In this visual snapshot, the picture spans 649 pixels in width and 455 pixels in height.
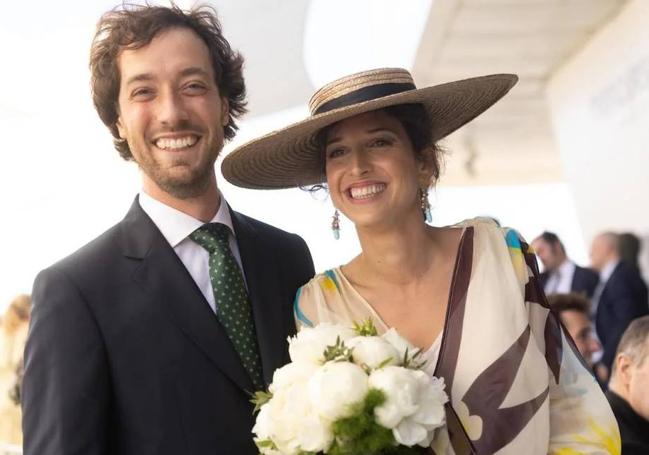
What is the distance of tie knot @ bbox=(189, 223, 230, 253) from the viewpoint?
2316 mm

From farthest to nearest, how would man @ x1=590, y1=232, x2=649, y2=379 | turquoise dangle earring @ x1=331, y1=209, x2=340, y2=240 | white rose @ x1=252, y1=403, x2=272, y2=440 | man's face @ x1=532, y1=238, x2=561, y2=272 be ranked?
man's face @ x1=532, y1=238, x2=561, y2=272 < man @ x1=590, y1=232, x2=649, y2=379 < turquoise dangle earring @ x1=331, y1=209, x2=340, y2=240 < white rose @ x1=252, y1=403, x2=272, y2=440

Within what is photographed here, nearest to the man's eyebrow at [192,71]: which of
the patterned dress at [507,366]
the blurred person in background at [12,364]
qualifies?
the patterned dress at [507,366]

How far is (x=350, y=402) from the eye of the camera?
1.70m

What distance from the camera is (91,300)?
2.07 metres

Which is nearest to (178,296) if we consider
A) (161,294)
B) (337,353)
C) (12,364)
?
(161,294)

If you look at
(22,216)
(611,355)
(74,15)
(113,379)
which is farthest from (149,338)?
(22,216)

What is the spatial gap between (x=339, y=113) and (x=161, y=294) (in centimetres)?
69

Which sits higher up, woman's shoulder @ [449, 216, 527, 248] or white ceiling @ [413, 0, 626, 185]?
white ceiling @ [413, 0, 626, 185]

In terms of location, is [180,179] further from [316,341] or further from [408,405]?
[408,405]

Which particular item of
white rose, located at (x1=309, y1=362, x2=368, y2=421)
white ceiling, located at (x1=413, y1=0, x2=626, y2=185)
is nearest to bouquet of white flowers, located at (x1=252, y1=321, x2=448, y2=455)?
white rose, located at (x1=309, y1=362, x2=368, y2=421)

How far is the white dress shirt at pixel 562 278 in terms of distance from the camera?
6715 mm

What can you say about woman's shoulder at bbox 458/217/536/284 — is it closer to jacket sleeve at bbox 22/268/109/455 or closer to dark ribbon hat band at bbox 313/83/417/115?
dark ribbon hat band at bbox 313/83/417/115

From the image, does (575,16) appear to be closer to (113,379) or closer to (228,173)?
(228,173)

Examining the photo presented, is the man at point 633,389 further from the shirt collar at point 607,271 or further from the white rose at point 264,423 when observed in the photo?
the shirt collar at point 607,271
